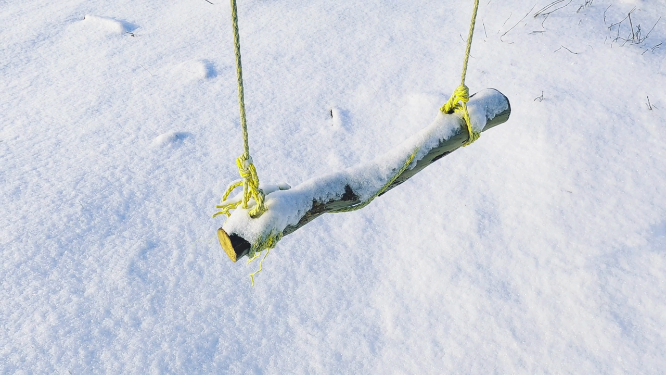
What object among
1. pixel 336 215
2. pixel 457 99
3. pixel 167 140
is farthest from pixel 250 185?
pixel 167 140

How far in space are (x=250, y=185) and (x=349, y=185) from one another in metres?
0.28

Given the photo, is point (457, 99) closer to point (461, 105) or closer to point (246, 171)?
point (461, 105)

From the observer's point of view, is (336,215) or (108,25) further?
(108,25)

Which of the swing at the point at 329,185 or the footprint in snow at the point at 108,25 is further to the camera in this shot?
the footprint in snow at the point at 108,25

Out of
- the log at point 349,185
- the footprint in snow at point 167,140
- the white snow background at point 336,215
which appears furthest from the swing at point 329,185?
the footprint in snow at point 167,140

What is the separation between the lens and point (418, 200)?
1.96 meters

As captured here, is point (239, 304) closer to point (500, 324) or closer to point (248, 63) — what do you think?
point (500, 324)

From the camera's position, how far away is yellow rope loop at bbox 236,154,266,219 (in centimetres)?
92

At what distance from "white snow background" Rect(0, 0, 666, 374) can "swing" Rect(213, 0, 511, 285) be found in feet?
2.00

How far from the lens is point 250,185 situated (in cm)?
95

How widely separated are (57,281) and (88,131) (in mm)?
875

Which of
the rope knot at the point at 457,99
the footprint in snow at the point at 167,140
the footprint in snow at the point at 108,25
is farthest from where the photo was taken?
the footprint in snow at the point at 108,25

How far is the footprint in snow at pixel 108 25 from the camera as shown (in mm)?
2840

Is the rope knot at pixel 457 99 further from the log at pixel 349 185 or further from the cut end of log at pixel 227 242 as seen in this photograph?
the cut end of log at pixel 227 242
